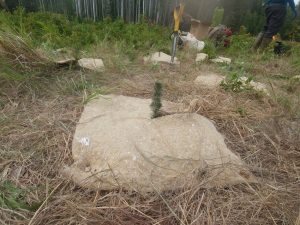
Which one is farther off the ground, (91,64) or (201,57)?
(91,64)

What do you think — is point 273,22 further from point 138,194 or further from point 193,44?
point 138,194

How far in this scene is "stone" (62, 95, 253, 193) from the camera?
1354 millimetres

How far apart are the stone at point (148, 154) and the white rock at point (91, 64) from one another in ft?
2.96

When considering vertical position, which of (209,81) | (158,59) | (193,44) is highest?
(209,81)

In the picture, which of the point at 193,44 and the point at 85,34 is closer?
the point at 85,34

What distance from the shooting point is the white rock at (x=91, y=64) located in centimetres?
267

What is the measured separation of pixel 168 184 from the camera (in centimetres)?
134

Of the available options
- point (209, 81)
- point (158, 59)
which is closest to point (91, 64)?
point (158, 59)

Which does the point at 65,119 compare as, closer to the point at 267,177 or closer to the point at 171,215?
the point at 171,215

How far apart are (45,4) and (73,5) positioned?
0.70 m

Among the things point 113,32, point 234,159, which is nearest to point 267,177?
point 234,159

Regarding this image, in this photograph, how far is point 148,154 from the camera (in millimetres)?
1484

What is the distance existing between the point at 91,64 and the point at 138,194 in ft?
5.65

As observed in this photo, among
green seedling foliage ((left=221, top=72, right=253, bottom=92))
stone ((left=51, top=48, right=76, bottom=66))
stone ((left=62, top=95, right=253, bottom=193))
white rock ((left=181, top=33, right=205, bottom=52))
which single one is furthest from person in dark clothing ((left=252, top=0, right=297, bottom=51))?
stone ((left=62, top=95, right=253, bottom=193))
